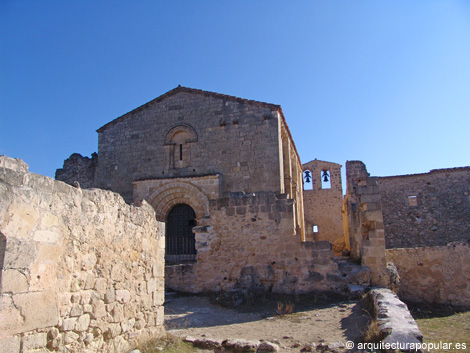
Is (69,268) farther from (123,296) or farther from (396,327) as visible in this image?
(396,327)

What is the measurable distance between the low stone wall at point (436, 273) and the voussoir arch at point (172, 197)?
7.65 metres

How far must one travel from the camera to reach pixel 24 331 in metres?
3.27

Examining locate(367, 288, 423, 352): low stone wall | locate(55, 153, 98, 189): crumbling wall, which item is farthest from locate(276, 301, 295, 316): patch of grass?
locate(55, 153, 98, 189): crumbling wall

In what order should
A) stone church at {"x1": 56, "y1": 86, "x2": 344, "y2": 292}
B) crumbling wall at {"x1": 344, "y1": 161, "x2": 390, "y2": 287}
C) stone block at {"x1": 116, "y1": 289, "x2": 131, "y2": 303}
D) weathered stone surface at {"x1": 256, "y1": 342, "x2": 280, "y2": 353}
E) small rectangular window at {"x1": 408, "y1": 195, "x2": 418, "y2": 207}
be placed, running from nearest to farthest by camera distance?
stone block at {"x1": 116, "y1": 289, "x2": 131, "y2": 303} < weathered stone surface at {"x1": 256, "y1": 342, "x2": 280, "y2": 353} < crumbling wall at {"x1": 344, "y1": 161, "x2": 390, "y2": 287} < stone church at {"x1": 56, "y1": 86, "x2": 344, "y2": 292} < small rectangular window at {"x1": 408, "y1": 195, "x2": 418, "y2": 207}

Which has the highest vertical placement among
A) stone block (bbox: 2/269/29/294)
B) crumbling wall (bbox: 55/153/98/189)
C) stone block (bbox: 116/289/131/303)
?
crumbling wall (bbox: 55/153/98/189)

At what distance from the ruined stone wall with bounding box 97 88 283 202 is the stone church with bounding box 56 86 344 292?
1.5 inches

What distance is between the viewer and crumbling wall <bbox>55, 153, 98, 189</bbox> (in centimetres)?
1930

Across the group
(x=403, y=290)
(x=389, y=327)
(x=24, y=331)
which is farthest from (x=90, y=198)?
(x=403, y=290)

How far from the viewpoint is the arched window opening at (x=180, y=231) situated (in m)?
14.2

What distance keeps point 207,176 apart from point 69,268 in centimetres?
1082

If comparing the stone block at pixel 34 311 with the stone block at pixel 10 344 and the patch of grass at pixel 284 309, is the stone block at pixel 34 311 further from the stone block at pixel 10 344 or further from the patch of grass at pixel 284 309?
the patch of grass at pixel 284 309

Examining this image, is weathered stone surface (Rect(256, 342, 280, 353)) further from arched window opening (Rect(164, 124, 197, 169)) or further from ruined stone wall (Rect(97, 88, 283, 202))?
arched window opening (Rect(164, 124, 197, 169))

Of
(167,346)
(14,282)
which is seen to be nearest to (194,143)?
(167,346)

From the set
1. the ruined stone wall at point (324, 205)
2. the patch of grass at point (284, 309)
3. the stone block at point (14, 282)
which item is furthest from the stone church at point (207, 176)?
the ruined stone wall at point (324, 205)
